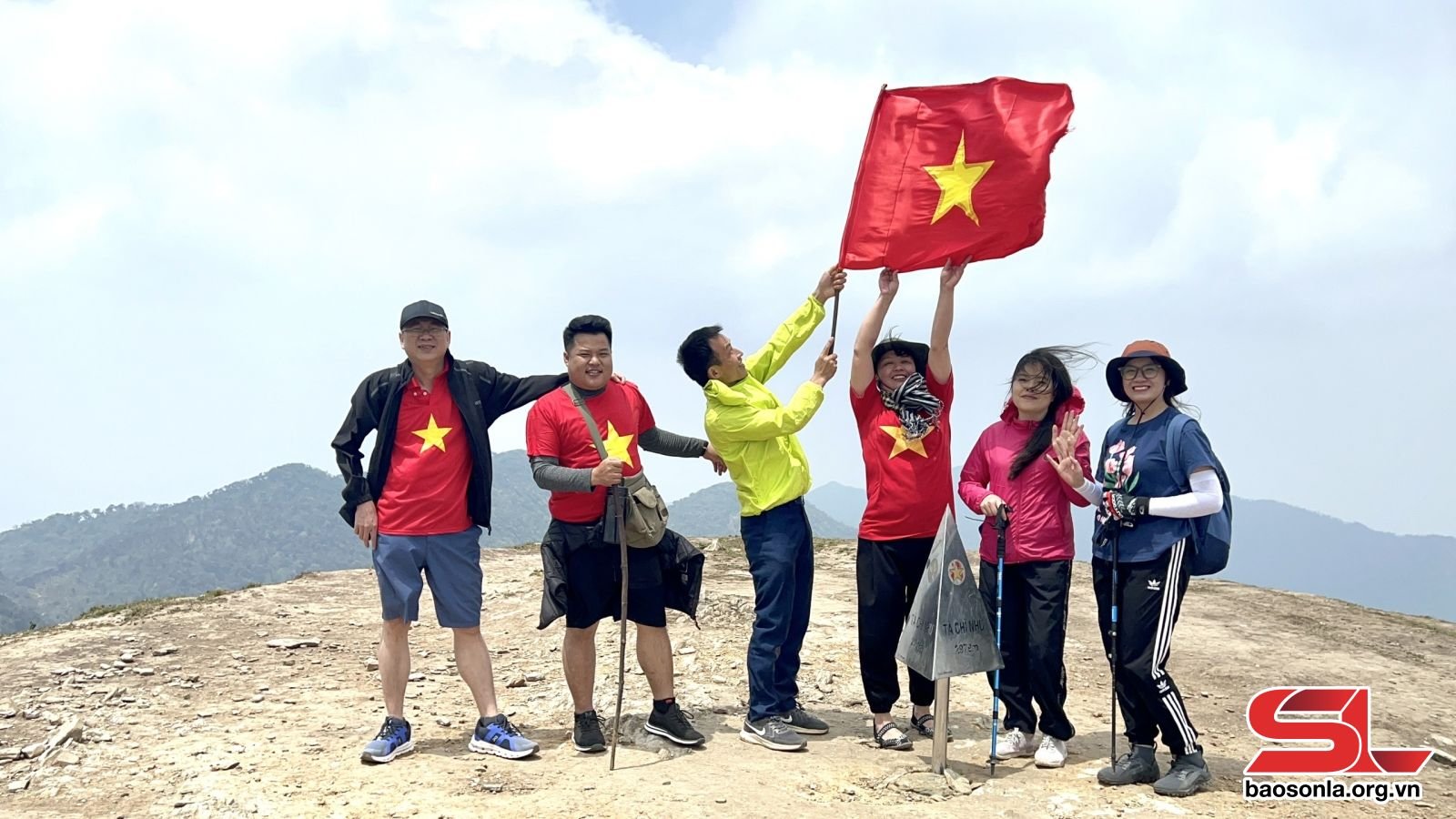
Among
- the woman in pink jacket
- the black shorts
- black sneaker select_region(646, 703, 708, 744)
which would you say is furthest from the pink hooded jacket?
black sneaker select_region(646, 703, 708, 744)

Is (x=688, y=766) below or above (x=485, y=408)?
below

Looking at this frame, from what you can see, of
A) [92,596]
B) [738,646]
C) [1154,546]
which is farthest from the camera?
[92,596]

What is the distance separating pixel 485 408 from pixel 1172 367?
3930mm

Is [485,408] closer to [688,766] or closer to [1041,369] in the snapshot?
[688,766]

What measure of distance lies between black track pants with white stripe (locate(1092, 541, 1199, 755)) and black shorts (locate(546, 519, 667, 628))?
2.55 m

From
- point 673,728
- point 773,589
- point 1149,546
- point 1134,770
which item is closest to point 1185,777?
point 1134,770

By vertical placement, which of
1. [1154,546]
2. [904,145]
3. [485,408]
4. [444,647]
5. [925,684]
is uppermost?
[904,145]

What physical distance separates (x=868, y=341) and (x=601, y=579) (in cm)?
212

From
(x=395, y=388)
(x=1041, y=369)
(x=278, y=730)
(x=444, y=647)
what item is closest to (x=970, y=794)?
(x=1041, y=369)

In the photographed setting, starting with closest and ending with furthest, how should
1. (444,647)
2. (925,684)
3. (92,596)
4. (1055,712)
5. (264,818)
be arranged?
1. (264,818)
2. (1055,712)
3. (925,684)
4. (444,647)
5. (92,596)

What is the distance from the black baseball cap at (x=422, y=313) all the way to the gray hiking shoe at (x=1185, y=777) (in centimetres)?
468

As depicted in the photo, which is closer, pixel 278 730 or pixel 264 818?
pixel 264 818

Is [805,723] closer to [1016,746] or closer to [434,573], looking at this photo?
[1016,746]

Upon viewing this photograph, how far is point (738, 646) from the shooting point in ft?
27.9
